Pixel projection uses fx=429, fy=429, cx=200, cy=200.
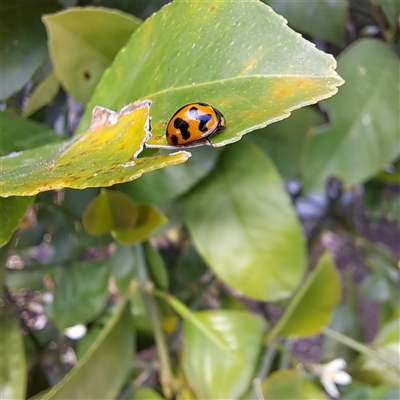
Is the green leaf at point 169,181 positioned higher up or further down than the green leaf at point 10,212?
further down

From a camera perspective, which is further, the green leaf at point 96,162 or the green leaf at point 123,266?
the green leaf at point 123,266

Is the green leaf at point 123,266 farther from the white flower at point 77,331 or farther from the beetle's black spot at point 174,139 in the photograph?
the beetle's black spot at point 174,139

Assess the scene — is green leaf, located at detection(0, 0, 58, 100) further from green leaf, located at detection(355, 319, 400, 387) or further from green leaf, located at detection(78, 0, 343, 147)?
green leaf, located at detection(355, 319, 400, 387)

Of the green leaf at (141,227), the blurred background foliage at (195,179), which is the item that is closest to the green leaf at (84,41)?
the blurred background foliage at (195,179)

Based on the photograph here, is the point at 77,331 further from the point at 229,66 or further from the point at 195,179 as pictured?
the point at 229,66

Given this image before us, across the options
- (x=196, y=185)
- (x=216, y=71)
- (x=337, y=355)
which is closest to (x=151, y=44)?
(x=216, y=71)

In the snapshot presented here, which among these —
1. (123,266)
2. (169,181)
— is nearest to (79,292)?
(123,266)

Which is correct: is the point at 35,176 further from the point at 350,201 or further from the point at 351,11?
the point at 350,201

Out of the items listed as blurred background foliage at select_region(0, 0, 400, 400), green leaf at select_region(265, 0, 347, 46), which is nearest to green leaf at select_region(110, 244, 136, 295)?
blurred background foliage at select_region(0, 0, 400, 400)
